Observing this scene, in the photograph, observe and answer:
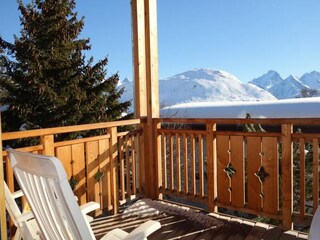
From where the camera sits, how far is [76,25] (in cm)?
1067

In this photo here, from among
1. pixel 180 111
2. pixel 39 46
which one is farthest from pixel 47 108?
pixel 180 111

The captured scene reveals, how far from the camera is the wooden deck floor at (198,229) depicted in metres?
2.73

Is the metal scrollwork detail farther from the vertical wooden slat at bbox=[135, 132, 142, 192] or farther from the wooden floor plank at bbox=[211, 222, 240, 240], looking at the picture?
the vertical wooden slat at bbox=[135, 132, 142, 192]

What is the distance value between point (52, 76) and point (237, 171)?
8582mm

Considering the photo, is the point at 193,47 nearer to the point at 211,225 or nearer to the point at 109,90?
the point at 109,90

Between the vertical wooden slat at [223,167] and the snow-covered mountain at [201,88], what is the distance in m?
5.87

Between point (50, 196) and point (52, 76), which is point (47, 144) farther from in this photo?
point (52, 76)

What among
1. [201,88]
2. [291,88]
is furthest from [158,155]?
[201,88]

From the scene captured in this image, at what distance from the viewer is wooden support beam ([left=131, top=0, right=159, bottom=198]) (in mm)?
3742

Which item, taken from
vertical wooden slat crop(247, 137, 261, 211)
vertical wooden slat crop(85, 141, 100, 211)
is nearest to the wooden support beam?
vertical wooden slat crop(85, 141, 100, 211)

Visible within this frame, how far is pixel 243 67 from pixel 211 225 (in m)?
11.1

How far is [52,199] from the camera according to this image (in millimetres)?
1234

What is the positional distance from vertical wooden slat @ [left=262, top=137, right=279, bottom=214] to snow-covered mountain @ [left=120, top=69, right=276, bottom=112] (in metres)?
6.04

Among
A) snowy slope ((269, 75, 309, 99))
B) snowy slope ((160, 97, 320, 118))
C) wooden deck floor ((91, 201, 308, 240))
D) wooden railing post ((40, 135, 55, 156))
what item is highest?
snowy slope ((269, 75, 309, 99))
